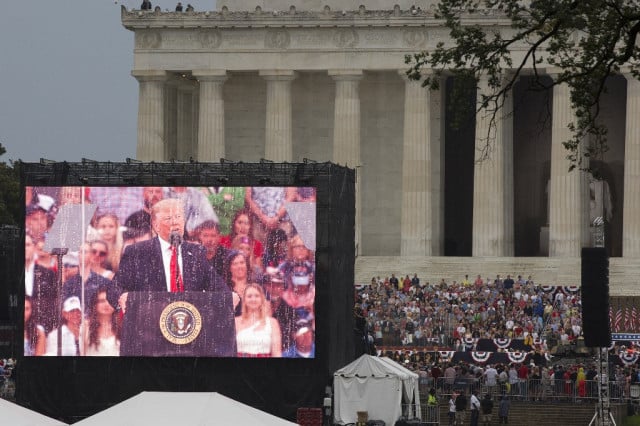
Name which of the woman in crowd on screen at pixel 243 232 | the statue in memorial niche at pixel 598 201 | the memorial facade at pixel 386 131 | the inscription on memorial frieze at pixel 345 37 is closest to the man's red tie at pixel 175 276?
the woman in crowd on screen at pixel 243 232

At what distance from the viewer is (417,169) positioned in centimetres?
11381

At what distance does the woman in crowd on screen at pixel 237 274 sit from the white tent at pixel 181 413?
1122 inches

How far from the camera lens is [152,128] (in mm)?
118125

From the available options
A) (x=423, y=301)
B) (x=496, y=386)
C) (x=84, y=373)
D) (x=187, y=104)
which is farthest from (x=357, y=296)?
(x=187, y=104)

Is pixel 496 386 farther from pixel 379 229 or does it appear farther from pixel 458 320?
pixel 379 229

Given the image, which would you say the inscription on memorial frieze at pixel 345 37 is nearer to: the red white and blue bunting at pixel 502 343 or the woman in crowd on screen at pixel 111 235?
the red white and blue bunting at pixel 502 343

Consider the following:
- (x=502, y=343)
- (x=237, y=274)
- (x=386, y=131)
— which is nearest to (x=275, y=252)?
(x=237, y=274)

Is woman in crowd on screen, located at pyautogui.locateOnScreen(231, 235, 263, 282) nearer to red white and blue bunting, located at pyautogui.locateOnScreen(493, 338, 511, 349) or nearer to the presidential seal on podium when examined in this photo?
the presidential seal on podium

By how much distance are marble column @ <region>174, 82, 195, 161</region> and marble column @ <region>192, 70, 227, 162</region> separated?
14.8ft

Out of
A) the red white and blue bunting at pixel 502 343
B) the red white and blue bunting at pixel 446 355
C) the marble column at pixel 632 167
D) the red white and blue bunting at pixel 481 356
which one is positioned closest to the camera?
the red white and blue bunting at pixel 481 356

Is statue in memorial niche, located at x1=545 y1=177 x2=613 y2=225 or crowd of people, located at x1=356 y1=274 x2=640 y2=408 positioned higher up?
statue in memorial niche, located at x1=545 y1=177 x2=613 y2=225

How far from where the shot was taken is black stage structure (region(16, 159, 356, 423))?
221 feet

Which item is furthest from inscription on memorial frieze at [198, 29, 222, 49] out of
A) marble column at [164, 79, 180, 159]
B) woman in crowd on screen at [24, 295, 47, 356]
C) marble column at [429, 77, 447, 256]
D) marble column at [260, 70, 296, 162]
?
woman in crowd on screen at [24, 295, 47, 356]

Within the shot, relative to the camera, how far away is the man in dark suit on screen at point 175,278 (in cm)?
6769
